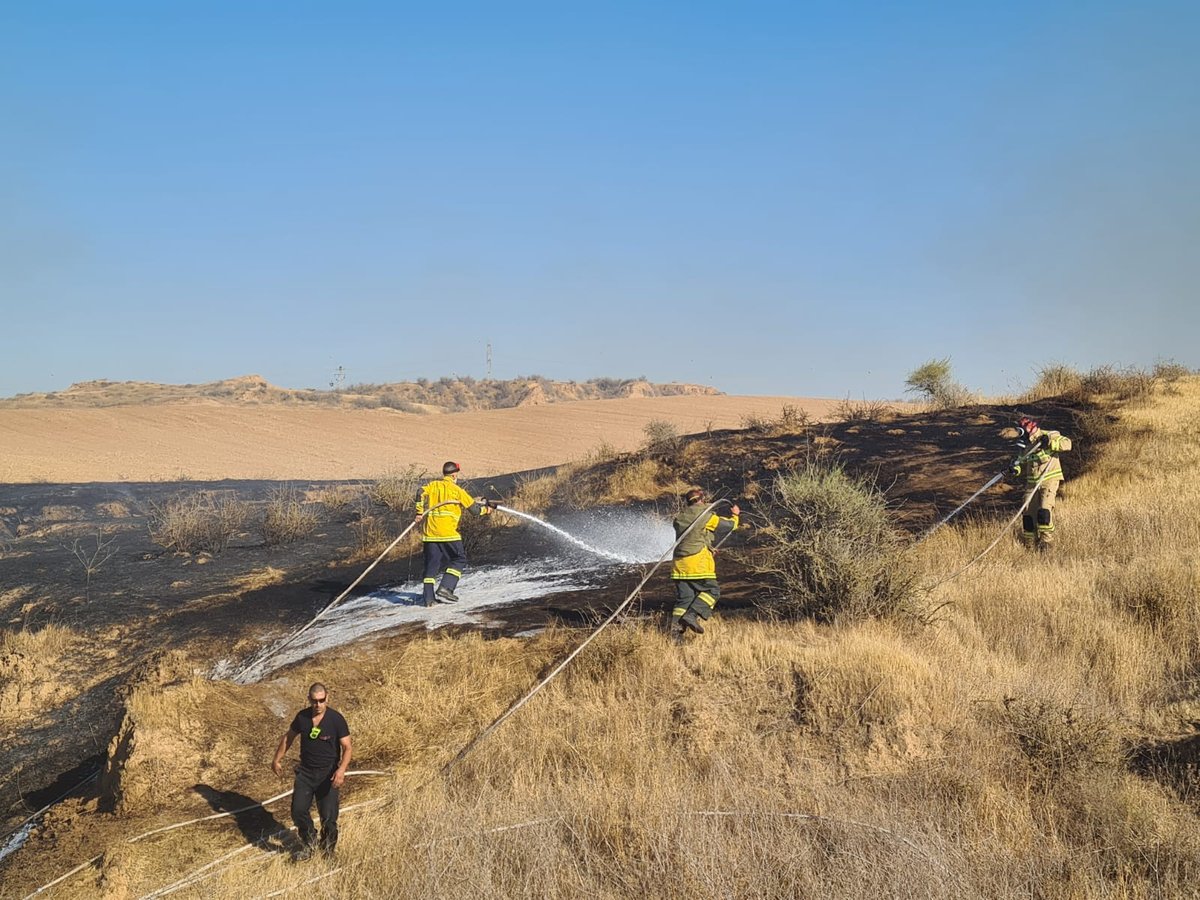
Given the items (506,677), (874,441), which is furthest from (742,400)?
(506,677)

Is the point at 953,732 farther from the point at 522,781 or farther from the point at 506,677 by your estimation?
the point at 506,677

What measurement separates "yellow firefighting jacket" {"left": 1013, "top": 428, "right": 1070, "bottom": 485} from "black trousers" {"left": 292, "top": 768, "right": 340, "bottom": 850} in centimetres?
1005

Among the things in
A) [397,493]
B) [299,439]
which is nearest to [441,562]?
[397,493]

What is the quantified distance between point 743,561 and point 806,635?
9.57 feet

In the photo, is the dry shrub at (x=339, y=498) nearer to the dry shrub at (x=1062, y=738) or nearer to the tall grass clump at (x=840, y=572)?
the tall grass clump at (x=840, y=572)

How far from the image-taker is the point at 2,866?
231 inches

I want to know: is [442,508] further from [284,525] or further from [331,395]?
[331,395]

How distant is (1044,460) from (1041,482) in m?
0.38

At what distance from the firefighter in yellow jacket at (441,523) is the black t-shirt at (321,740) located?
5.30 meters

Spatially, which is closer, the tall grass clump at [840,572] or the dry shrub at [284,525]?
the tall grass clump at [840,572]

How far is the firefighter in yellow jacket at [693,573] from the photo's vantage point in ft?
28.7

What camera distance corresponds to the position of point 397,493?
814 inches

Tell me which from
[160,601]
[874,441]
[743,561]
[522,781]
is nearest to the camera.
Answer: [522,781]

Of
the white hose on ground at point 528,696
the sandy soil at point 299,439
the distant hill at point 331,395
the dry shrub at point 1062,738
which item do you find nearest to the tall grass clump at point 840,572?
the white hose on ground at point 528,696
